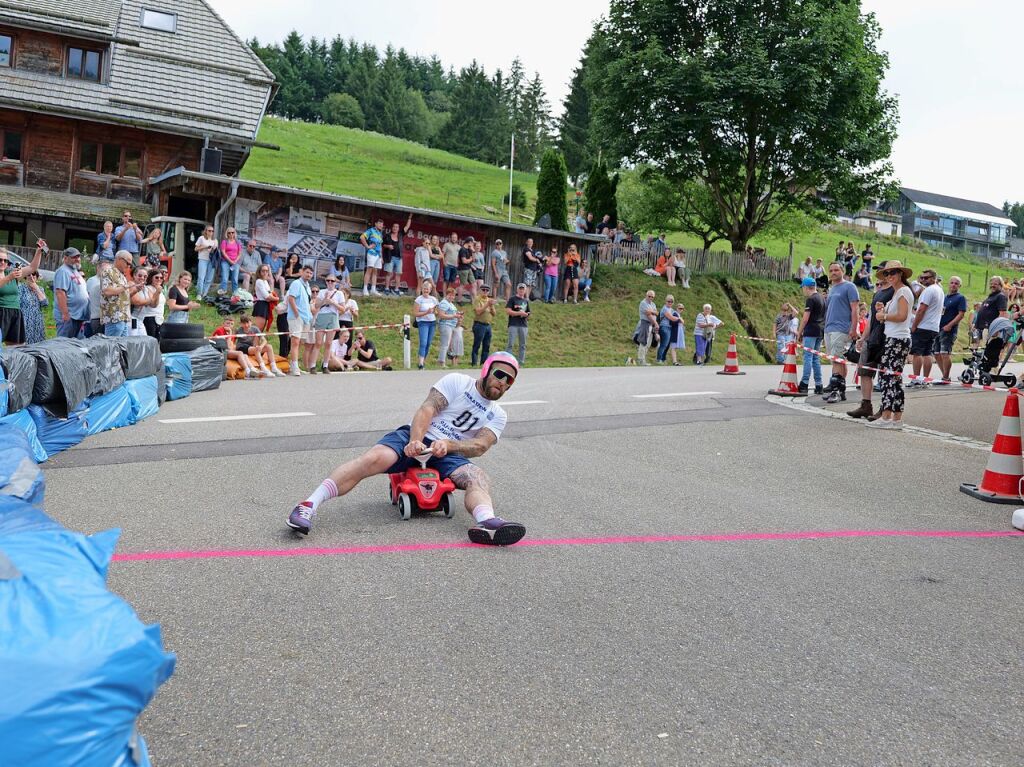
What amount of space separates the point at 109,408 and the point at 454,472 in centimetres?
534

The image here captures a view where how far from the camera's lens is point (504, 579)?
5266 mm

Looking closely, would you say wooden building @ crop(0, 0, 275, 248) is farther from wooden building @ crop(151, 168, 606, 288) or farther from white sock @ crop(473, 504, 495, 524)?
white sock @ crop(473, 504, 495, 524)

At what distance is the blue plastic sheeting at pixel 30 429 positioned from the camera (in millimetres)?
7930

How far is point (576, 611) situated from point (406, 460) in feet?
7.56

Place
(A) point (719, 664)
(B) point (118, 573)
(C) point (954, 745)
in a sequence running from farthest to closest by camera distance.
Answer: (B) point (118, 573), (A) point (719, 664), (C) point (954, 745)

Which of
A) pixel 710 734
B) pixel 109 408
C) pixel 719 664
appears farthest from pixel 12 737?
pixel 109 408

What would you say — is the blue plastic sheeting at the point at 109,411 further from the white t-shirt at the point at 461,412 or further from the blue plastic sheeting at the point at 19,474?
the white t-shirt at the point at 461,412

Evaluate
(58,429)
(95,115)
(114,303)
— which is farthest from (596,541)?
(95,115)

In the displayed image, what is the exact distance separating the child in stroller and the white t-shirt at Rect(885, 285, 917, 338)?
680 centimetres

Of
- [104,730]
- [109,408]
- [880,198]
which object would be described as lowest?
[109,408]

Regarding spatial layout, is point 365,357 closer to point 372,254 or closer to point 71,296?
point 71,296

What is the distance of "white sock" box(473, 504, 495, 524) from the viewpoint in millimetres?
6102

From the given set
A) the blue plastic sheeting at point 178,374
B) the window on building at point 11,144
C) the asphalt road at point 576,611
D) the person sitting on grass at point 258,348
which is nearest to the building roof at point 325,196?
the window on building at point 11,144

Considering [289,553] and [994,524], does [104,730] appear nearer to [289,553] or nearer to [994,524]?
[289,553]
